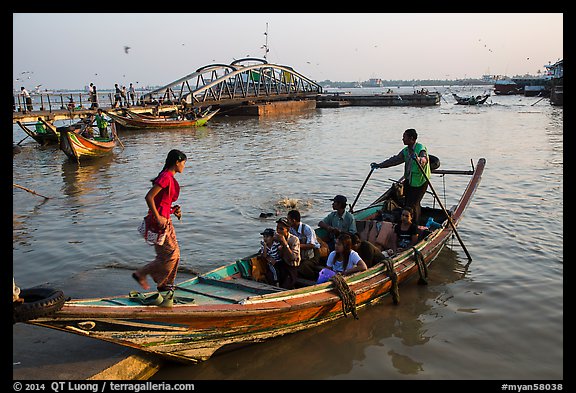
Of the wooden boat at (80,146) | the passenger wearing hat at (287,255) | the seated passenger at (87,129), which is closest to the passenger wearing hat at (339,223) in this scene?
the passenger wearing hat at (287,255)

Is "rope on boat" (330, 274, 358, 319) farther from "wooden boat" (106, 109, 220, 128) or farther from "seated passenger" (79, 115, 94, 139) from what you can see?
"wooden boat" (106, 109, 220, 128)

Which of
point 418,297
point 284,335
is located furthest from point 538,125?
point 284,335

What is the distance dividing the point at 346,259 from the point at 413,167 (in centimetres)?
265

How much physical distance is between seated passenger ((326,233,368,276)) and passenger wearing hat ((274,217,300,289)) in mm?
515

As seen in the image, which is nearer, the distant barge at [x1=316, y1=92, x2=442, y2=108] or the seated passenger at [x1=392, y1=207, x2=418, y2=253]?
the seated passenger at [x1=392, y1=207, x2=418, y2=253]

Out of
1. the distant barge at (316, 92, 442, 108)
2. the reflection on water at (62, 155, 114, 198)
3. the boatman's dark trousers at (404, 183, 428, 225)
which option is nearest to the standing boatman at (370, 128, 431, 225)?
the boatman's dark trousers at (404, 183, 428, 225)

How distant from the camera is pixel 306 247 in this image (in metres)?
6.64

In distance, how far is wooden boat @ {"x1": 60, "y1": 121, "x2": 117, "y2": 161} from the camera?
57.7 ft

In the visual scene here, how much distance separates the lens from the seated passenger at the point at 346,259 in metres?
6.23

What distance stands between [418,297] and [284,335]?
2328 millimetres

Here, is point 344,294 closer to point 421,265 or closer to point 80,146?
point 421,265

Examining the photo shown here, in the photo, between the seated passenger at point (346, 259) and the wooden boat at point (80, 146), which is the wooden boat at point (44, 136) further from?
the seated passenger at point (346, 259)

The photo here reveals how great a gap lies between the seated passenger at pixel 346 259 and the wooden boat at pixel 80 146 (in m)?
13.9
